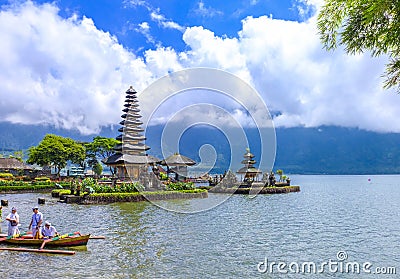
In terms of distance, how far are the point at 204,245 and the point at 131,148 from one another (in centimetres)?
3865

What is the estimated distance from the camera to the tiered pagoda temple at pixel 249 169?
196 feet

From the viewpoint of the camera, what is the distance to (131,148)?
181 ft

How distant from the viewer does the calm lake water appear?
13.7 metres

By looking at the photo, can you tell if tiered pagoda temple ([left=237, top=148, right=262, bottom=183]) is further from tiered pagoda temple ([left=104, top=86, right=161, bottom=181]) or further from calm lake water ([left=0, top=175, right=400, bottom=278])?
calm lake water ([left=0, top=175, right=400, bottom=278])

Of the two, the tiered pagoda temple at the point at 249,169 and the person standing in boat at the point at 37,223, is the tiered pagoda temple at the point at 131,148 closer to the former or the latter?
the tiered pagoda temple at the point at 249,169

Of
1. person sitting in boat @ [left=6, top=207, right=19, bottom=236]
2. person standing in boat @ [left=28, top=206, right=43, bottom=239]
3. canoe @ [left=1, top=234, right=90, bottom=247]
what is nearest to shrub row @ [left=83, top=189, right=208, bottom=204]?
person sitting in boat @ [left=6, top=207, right=19, bottom=236]

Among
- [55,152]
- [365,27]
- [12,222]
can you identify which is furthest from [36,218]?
[55,152]

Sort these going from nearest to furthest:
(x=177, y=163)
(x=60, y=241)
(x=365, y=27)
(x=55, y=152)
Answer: (x=365, y=27), (x=60, y=241), (x=177, y=163), (x=55, y=152)

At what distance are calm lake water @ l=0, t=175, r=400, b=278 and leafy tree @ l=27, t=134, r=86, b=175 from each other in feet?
155

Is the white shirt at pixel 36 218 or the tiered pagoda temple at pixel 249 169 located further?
the tiered pagoda temple at pixel 249 169

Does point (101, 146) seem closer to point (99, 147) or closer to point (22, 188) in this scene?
point (99, 147)

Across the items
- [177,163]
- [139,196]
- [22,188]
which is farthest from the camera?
[177,163]

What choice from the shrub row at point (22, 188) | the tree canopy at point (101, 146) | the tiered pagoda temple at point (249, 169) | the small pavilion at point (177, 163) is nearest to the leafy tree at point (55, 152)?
the tree canopy at point (101, 146)

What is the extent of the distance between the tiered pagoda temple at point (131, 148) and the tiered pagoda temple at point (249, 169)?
46.6 ft
